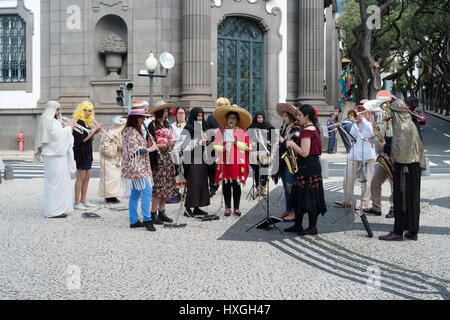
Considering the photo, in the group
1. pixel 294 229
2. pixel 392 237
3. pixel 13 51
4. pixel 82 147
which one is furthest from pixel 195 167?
pixel 13 51

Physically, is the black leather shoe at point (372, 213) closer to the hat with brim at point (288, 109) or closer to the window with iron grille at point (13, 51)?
the hat with brim at point (288, 109)

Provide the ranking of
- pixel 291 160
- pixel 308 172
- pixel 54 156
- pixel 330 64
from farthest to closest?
pixel 330 64 → pixel 54 156 → pixel 291 160 → pixel 308 172

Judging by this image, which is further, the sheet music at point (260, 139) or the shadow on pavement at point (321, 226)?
the sheet music at point (260, 139)

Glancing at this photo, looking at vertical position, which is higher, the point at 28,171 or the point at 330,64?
the point at 330,64

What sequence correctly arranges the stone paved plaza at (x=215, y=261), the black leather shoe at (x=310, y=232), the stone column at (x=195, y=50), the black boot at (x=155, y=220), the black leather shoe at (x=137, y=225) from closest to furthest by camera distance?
1. the stone paved plaza at (x=215, y=261)
2. the black leather shoe at (x=310, y=232)
3. the black leather shoe at (x=137, y=225)
4. the black boot at (x=155, y=220)
5. the stone column at (x=195, y=50)

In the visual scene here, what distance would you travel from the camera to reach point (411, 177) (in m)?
7.16

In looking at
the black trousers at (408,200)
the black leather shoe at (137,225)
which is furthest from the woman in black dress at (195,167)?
the black trousers at (408,200)

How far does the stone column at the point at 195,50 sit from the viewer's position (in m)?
23.8

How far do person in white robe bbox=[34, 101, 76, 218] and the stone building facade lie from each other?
47.5 feet

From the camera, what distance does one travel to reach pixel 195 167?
907 cm

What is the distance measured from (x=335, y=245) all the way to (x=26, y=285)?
3.85 metres

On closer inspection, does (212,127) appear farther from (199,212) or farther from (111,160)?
(111,160)

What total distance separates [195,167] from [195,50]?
15.7 meters

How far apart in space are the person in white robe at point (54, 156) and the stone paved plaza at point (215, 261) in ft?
0.95
